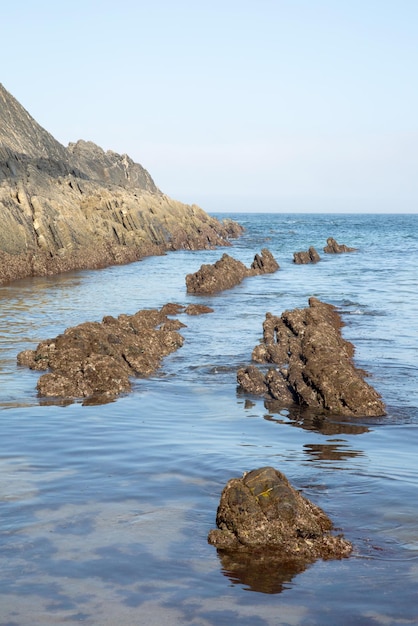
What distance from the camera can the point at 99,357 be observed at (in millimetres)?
14539

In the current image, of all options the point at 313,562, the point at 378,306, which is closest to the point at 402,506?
the point at 313,562

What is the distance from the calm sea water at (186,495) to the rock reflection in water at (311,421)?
49 mm

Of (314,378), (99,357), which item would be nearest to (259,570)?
(314,378)

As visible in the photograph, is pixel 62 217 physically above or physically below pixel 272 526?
above

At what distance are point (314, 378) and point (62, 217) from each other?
3110cm

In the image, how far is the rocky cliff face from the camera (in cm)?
3766

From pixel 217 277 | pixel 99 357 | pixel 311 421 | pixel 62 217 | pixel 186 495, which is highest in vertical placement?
pixel 62 217

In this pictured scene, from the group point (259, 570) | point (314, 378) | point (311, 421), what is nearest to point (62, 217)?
point (314, 378)

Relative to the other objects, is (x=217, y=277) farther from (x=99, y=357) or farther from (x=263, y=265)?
(x=99, y=357)

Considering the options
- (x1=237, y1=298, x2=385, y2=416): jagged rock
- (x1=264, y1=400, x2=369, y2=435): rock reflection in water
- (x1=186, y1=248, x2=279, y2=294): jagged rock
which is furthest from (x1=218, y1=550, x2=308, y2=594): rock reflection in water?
(x1=186, y1=248, x2=279, y2=294): jagged rock

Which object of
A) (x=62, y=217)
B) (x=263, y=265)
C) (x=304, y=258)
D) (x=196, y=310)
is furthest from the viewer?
(x=304, y=258)

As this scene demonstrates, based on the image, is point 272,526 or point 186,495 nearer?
point 272,526

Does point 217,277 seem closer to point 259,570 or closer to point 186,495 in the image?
point 186,495

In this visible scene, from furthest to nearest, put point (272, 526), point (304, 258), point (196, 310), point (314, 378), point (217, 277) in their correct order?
point (304, 258)
point (217, 277)
point (196, 310)
point (314, 378)
point (272, 526)
